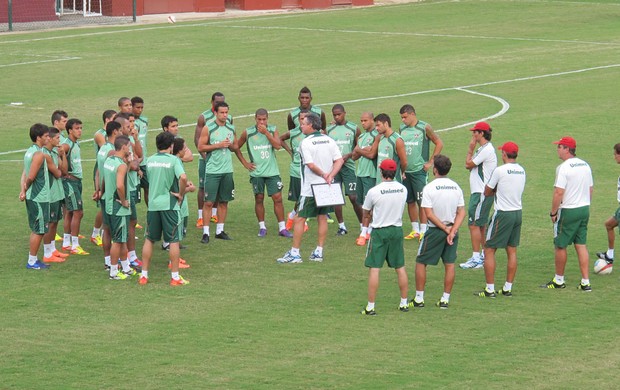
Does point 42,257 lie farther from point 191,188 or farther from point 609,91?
point 609,91

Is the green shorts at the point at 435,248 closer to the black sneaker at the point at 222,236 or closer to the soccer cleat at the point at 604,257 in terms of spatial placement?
the soccer cleat at the point at 604,257

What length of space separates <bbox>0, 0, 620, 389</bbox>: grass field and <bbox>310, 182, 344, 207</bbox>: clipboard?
932 mm

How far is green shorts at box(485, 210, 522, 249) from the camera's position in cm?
1547

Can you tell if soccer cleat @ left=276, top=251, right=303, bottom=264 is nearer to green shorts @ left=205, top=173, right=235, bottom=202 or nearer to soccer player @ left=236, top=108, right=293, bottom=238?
soccer player @ left=236, top=108, right=293, bottom=238

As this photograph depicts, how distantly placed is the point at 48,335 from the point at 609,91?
23.9 meters

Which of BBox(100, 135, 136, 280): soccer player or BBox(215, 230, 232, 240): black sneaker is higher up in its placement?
BBox(100, 135, 136, 280): soccer player

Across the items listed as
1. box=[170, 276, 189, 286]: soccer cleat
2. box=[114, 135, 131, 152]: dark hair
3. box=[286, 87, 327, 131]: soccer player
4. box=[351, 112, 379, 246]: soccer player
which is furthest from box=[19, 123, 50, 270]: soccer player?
box=[351, 112, 379, 246]: soccer player

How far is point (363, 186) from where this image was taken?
63.0 ft

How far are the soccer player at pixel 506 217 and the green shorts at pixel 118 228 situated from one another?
4.93 m

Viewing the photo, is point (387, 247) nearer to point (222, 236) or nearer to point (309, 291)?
point (309, 291)

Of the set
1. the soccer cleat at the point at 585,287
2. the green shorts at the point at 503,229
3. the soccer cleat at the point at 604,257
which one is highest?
the green shorts at the point at 503,229

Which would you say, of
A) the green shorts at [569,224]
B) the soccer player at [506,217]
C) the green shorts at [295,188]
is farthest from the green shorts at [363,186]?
the green shorts at [569,224]

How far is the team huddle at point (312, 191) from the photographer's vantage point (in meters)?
14.8

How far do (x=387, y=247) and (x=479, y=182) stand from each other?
2967mm
